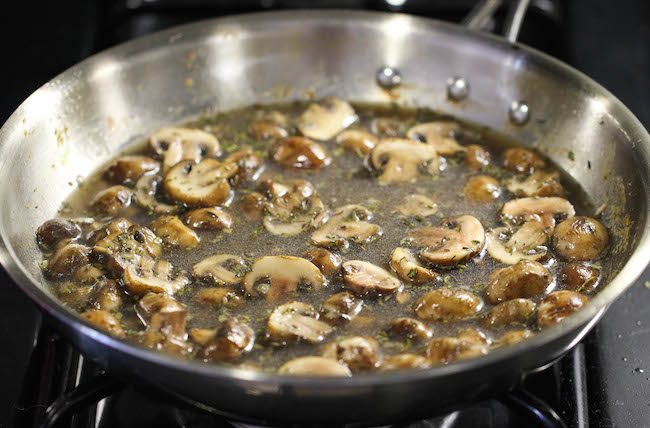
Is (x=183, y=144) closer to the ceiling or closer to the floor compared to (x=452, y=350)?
closer to the floor

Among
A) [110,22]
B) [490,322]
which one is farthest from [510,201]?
[110,22]

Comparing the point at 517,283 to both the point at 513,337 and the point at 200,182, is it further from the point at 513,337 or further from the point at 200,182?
the point at 200,182

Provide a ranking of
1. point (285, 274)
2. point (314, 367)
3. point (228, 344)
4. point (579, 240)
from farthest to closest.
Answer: point (579, 240) < point (285, 274) < point (228, 344) < point (314, 367)

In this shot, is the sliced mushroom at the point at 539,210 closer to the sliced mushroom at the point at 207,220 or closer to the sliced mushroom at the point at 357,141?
the sliced mushroom at the point at 357,141

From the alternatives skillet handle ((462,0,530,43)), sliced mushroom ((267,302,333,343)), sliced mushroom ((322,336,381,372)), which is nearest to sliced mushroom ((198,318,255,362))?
sliced mushroom ((267,302,333,343))

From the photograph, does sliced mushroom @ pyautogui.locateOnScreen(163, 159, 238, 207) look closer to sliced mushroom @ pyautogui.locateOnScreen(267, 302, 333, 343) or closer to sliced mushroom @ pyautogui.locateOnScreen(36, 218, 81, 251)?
sliced mushroom @ pyautogui.locateOnScreen(36, 218, 81, 251)

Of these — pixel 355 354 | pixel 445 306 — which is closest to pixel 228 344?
pixel 355 354

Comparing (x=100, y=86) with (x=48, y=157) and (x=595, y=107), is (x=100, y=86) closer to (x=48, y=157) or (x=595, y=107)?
(x=48, y=157)
